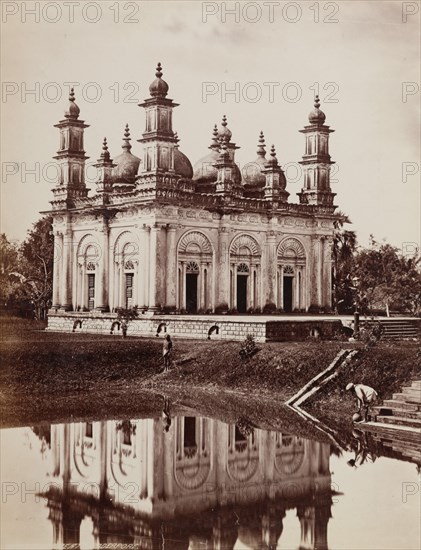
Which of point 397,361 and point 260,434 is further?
point 397,361

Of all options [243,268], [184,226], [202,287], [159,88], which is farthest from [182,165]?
[202,287]

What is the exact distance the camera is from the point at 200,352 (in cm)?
2639

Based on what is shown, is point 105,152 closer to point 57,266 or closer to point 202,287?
point 57,266

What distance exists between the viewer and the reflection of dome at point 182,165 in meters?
35.4

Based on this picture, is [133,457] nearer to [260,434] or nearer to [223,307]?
[260,434]

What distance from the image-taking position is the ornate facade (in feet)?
106

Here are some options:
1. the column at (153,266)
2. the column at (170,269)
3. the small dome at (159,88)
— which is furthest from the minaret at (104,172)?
the small dome at (159,88)

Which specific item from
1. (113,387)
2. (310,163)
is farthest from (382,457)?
(310,163)

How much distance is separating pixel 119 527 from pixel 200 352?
15.0m

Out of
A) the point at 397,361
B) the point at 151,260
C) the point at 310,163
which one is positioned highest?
the point at 310,163

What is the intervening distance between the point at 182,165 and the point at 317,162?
6.35 metres

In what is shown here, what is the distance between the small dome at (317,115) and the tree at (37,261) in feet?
46.4

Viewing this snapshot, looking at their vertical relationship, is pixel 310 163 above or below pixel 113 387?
above

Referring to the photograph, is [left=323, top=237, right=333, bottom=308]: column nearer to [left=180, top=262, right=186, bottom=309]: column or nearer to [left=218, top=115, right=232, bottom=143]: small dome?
[left=218, top=115, right=232, bottom=143]: small dome
